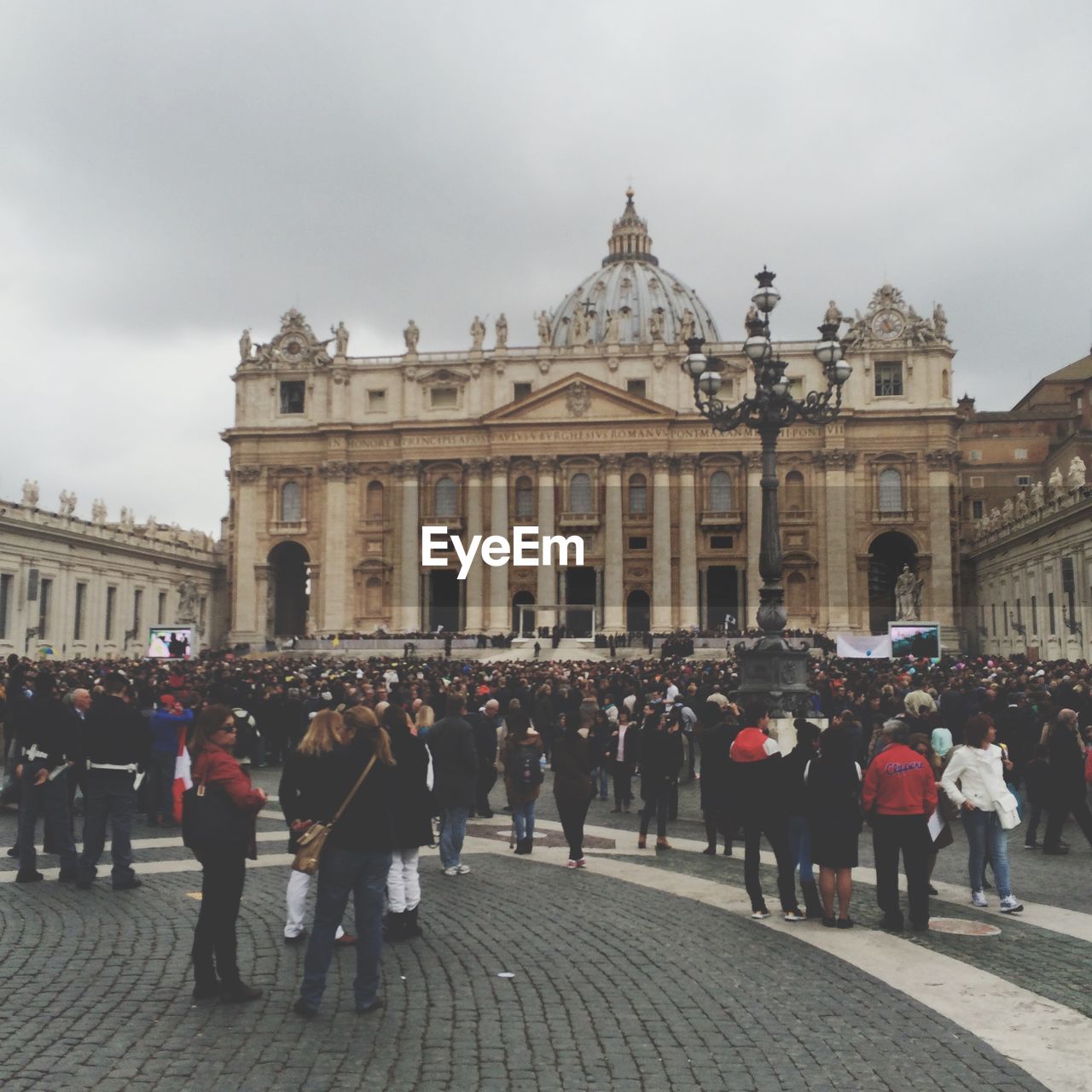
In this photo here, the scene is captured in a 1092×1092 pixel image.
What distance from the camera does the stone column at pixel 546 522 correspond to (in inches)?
2655

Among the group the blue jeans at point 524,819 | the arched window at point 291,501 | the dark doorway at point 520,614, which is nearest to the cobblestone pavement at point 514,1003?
the blue jeans at point 524,819

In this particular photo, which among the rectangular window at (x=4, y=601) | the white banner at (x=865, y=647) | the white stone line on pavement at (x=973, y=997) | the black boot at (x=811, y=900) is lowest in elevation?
the white stone line on pavement at (x=973, y=997)

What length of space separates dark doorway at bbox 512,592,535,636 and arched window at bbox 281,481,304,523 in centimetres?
1517

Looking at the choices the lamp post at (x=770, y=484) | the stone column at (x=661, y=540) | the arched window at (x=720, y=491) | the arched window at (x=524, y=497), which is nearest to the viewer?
the lamp post at (x=770, y=484)

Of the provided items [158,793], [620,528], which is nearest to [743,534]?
[620,528]

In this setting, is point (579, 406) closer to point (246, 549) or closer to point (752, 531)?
point (752, 531)

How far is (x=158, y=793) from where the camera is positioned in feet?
49.0

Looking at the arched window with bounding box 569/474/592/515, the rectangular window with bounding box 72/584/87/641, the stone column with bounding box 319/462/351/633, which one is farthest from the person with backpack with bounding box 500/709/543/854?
the stone column with bounding box 319/462/351/633

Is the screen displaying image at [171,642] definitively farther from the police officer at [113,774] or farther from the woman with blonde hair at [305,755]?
the woman with blonde hair at [305,755]

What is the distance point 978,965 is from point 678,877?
12.5 feet

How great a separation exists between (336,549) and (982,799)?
61.9 m

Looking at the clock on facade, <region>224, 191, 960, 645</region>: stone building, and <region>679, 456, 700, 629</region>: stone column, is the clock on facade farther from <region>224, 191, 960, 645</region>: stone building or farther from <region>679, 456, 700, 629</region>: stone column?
<region>679, 456, 700, 629</region>: stone column

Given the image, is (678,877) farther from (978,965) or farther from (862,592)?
(862,592)

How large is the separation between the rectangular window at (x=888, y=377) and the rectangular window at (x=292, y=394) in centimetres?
3613
